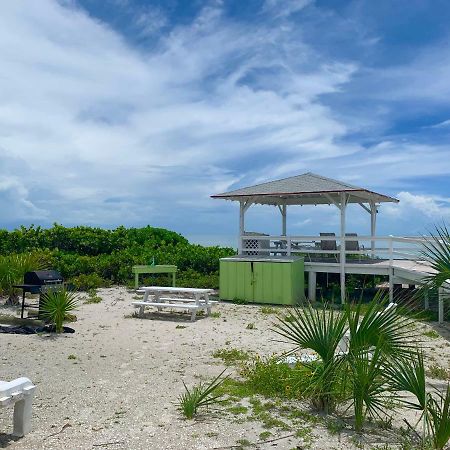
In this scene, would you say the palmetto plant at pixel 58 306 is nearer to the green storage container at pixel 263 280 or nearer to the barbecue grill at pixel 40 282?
the barbecue grill at pixel 40 282

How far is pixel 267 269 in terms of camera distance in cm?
1569

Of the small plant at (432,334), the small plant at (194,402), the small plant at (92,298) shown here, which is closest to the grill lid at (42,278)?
the small plant at (92,298)

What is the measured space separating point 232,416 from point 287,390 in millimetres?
932

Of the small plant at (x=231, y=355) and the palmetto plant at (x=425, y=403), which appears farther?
the small plant at (x=231, y=355)

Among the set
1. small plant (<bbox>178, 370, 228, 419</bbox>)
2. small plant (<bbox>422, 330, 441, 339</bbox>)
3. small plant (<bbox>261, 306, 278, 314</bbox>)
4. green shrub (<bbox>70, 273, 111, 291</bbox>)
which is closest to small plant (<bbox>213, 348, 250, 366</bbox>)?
small plant (<bbox>178, 370, 228, 419</bbox>)

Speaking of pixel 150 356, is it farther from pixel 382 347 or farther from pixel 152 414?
pixel 382 347

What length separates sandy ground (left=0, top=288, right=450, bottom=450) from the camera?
16.7 feet

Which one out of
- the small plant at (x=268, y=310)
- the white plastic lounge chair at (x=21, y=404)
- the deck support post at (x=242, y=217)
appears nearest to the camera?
the white plastic lounge chair at (x=21, y=404)

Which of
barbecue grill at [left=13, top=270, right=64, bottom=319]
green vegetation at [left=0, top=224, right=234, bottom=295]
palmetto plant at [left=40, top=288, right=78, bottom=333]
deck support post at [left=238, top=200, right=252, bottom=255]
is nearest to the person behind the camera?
palmetto plant at [left=40, top=288, right=78, bottom=333]

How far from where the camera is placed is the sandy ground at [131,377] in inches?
200

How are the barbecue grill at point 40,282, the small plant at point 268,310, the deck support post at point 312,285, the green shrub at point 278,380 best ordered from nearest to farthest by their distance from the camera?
the green shrub at point 278,380 < the barbecue grill at point 40,282 < the small plant at point 268,310 < the deck support post at point 312,285

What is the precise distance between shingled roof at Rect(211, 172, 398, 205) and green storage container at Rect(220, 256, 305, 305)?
2.09m

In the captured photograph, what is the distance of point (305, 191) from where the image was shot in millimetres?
16047

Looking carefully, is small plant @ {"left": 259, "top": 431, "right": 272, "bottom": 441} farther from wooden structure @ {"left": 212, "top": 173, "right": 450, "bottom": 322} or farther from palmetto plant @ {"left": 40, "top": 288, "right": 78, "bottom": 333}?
wooden structure @ {"left": 212, "top": 173, "right": 450, "bottom": 322}
